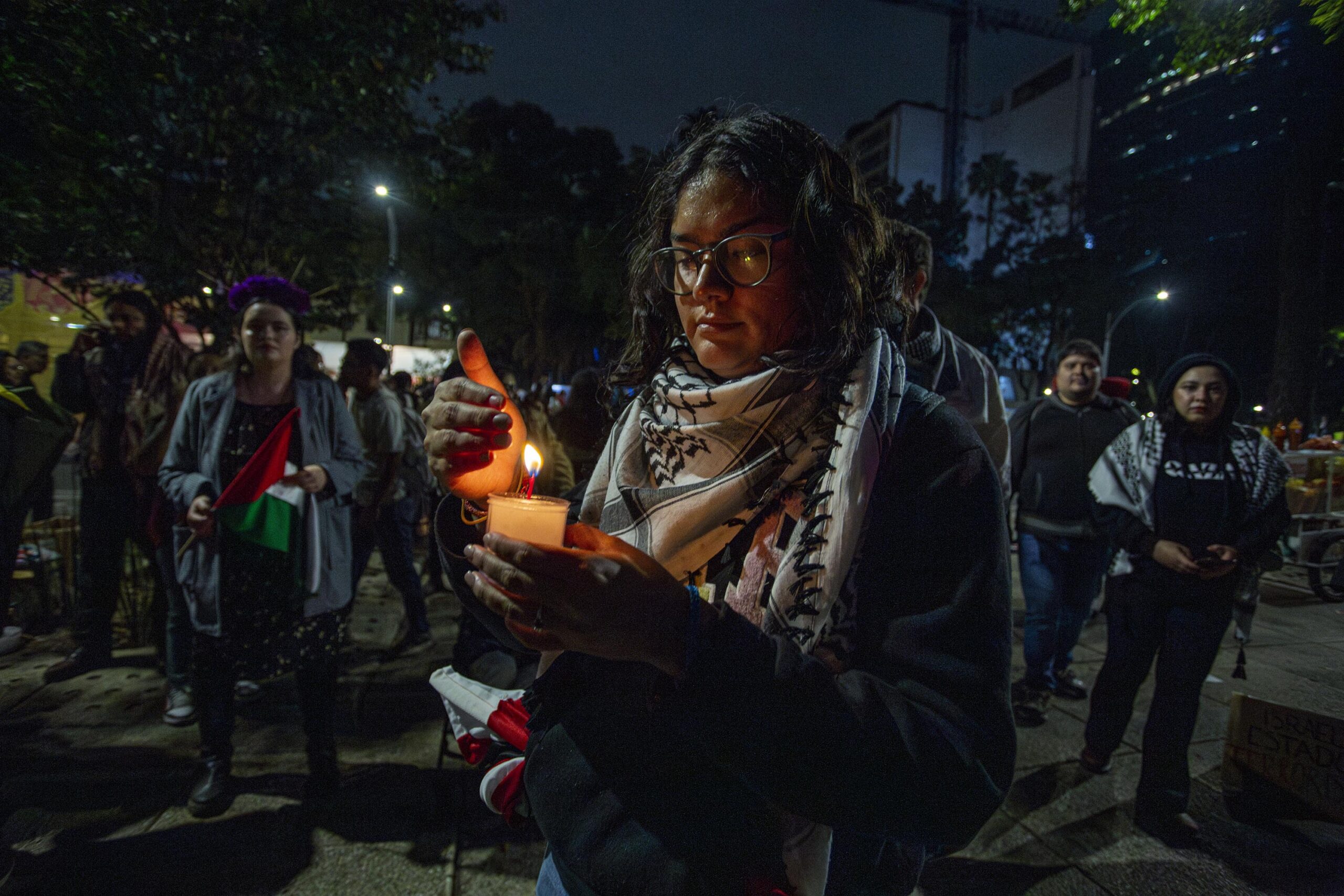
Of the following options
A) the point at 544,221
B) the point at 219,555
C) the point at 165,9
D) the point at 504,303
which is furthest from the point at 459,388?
the point at 504,303

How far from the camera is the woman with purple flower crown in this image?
3045 millimetres

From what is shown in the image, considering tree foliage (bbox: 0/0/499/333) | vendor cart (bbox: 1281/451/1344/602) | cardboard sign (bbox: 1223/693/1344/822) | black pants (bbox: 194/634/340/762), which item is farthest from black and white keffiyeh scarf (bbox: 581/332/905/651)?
black pants (bbox: 194/634/340/762)

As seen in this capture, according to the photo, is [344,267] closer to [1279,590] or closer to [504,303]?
[1279,590]

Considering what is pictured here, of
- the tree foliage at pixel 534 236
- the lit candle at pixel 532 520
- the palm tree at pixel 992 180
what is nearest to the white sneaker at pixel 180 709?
the lit candle at pixel 532 520

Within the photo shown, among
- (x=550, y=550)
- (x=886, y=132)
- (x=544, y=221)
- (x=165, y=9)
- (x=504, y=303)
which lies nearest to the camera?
(x=550, y=550)

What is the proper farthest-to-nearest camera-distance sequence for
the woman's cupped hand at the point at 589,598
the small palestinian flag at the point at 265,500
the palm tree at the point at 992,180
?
1. the palm tree at the point at 992,180
2. the small palestinian flag at the point at 265,500
3. the woman's cupped hand at the point at 589,598

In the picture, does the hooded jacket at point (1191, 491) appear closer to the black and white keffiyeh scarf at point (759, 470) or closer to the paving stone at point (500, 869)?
the black and white keffiyeh scarf at point (759, 470)

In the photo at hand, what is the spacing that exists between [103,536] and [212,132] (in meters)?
2.92

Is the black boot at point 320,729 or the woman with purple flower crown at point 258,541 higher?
the woman with purple flower crown at point 258,541

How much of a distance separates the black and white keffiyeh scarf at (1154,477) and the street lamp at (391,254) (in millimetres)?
7154

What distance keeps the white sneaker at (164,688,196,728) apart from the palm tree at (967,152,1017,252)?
3053cm

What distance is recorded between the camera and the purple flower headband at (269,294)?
3307 mm

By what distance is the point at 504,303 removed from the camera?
24375 mm

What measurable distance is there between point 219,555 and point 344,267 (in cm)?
466
